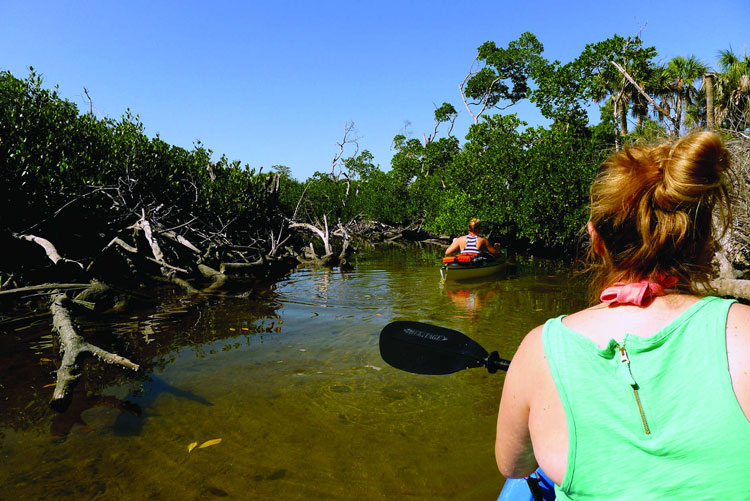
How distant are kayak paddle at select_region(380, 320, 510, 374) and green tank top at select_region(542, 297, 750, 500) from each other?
0.84 meters

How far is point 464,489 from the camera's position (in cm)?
295

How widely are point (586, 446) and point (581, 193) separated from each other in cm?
1700

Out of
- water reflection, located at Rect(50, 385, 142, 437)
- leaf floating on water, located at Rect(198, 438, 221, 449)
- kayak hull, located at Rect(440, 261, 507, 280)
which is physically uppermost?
kayak hull, located at Rect(440, 261, 507, 280)

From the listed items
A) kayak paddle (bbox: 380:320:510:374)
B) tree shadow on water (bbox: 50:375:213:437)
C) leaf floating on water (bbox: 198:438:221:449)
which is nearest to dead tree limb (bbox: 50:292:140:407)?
tree shadow on water (bbox: 50:375:213:437)

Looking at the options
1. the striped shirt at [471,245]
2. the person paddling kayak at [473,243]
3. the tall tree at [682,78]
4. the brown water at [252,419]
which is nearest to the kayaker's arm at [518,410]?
the brown water at [252,419]

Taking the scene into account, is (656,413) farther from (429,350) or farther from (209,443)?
(209,443)

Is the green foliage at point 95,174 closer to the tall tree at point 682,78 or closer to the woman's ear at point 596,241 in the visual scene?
the woman's ear at point 596,241

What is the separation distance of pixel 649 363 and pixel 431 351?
1141 mm

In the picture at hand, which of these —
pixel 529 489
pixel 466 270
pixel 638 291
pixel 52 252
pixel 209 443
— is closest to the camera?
pixel 638 291

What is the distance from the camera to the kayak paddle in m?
2.04

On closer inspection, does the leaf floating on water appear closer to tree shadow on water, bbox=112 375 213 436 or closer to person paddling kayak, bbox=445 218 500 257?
tree shadow on water, bbox=112 375 213 436

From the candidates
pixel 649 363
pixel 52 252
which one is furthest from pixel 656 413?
pixel 52 252

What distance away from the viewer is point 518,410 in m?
1.28

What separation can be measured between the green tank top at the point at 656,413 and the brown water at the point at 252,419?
2.09m
